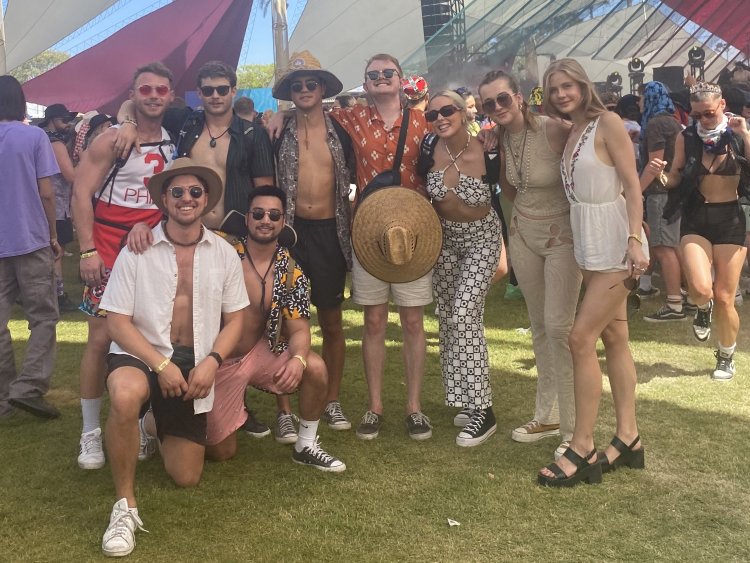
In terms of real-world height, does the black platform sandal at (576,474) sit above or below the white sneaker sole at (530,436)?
above

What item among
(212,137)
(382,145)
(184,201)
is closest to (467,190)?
(382,145)

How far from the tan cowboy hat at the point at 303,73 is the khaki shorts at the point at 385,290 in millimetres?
993

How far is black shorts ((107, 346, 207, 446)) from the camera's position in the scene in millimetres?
3451

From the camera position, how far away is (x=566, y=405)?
403 centimetres

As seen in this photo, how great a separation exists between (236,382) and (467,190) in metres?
1.58

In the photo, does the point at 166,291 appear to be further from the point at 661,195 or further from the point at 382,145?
the point at 661,195

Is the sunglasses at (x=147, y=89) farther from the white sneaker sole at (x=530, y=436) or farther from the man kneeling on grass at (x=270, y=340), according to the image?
the white sneaker sole at (x=530, y=436)

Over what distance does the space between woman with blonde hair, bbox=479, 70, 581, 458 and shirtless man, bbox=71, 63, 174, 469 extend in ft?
5.69

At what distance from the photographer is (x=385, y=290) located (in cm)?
443

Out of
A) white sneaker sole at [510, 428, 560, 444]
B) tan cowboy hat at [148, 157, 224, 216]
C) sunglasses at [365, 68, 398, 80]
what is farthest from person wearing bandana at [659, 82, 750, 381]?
tan cowboy hat at [148, 157, 224, 216]

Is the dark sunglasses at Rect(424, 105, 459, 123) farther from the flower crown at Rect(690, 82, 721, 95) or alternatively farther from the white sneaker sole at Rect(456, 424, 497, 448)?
the flower crown at Rect(690, 82, 721, 95)

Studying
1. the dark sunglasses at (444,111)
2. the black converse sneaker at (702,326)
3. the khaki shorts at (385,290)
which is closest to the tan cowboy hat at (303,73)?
the dark sunglasses at (444,111)

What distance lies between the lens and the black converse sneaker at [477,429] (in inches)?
166

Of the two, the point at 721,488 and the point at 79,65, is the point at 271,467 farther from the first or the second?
the point at 79,65
